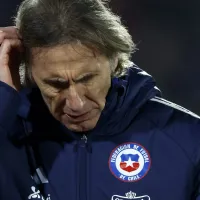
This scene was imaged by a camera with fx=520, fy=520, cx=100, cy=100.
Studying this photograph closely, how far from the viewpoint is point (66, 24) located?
1420 millimetres

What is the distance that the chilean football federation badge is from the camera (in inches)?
57.0

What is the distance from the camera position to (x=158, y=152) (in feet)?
4.79

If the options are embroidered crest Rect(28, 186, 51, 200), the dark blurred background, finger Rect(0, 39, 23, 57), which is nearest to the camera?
embroidered crest Rect(28, 186, 51, 200)

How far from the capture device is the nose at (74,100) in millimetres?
1435

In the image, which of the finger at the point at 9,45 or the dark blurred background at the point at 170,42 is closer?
the finger at the point at 9,45

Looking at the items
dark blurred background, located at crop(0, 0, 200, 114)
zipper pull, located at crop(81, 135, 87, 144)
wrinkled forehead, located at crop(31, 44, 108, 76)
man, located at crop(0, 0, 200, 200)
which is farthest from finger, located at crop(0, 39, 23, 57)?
dark blurred background, located at crop(0, 0, 200, 114)

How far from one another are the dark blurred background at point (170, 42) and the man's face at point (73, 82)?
1.99 metres

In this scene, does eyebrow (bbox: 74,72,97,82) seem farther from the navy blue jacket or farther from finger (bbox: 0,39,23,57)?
finger (bbox: 0,39,23,57)

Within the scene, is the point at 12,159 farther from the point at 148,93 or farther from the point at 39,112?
the point at 148,93

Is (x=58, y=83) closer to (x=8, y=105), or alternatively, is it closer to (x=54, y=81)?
(x=54, y=81)

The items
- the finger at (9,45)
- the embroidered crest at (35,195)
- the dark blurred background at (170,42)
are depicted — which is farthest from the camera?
the dark blurred background at (170,42)

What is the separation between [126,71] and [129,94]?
0.11 meters

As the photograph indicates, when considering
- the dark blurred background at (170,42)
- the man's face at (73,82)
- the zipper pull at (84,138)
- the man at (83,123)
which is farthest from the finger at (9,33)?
the dark blurred background at (170,42)

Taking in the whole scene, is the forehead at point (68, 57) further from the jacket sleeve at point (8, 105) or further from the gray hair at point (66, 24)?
the jacket sleeve at point (8, 105)
